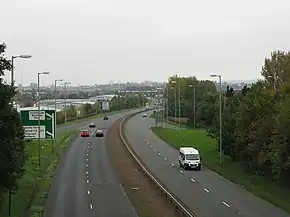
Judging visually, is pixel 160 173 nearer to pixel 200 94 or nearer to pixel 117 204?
pixel 117 204

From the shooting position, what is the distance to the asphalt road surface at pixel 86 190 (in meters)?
36.9

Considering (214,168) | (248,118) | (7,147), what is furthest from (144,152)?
(7,147)

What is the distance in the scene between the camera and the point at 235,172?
56156mm

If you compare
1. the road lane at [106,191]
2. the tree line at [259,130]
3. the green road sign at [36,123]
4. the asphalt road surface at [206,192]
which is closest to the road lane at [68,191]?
the road lane at [106,191]

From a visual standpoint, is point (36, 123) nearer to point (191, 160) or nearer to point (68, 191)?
→ point (191, 160)

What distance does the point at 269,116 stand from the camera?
173 ft

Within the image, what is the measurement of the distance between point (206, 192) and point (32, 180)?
14.7 metres

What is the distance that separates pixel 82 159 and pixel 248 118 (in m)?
21.0

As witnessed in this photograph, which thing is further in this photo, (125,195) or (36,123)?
(36,123)

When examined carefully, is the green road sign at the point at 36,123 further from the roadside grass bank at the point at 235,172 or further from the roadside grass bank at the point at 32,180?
the roadside grass bank at the point at 235,172

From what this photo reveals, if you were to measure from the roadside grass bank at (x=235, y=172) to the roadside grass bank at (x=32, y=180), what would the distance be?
15.0m

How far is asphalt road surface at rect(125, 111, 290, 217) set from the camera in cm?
3625

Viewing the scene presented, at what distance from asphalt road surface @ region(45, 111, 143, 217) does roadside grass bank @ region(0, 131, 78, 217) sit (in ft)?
3.52

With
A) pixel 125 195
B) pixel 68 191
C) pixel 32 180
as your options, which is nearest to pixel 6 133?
pixel 125 195
